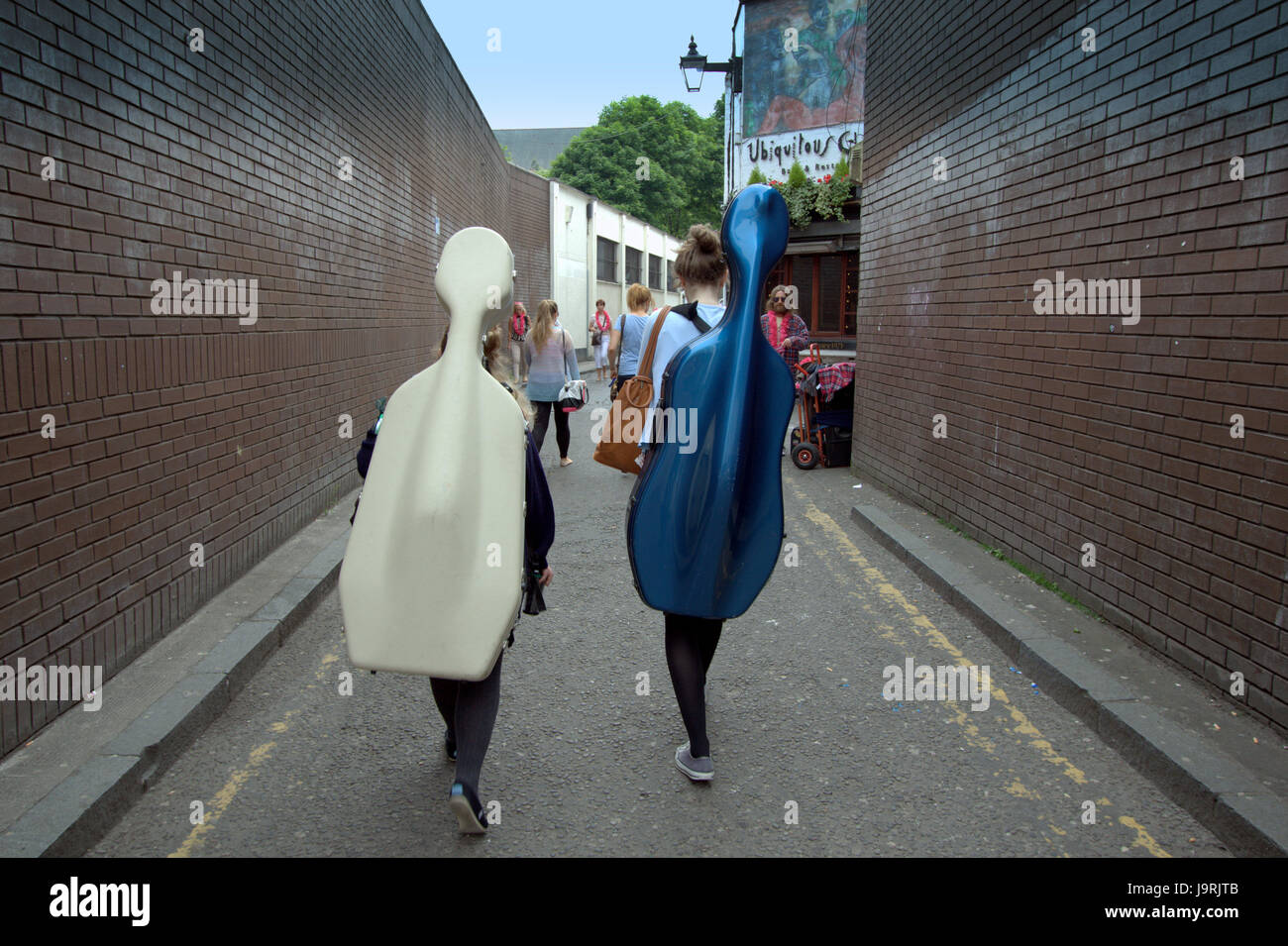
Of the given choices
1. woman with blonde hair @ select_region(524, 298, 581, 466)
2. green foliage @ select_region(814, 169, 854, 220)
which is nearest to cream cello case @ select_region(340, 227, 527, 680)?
woman with blonde hair @ select_region(524, 298, 581, 466)

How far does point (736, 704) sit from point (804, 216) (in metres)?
14.3

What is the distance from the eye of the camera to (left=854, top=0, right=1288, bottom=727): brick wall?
3.92 m

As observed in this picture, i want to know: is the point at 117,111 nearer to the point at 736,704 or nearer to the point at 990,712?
the point at 736,704

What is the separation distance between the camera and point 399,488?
114 inches

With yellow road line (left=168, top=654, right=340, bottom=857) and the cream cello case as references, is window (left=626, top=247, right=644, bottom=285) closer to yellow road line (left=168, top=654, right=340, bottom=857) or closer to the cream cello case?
yellow road line (left=168, top=654, right=340, bottom=857)

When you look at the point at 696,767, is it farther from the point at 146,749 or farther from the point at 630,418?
the point at 146,749

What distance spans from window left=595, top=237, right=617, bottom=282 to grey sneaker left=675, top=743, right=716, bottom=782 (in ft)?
114

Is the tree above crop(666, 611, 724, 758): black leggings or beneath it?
above

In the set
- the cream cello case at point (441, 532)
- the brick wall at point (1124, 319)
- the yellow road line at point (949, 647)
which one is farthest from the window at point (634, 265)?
the cream cello case at point (441, 532)

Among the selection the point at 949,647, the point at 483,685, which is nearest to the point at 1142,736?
the point at 949,647

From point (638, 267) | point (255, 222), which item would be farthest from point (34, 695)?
point (638, 267)

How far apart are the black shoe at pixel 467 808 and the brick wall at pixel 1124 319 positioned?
311 cm

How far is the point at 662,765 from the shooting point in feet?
12.3

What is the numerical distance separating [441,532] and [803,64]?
88.7 ft
